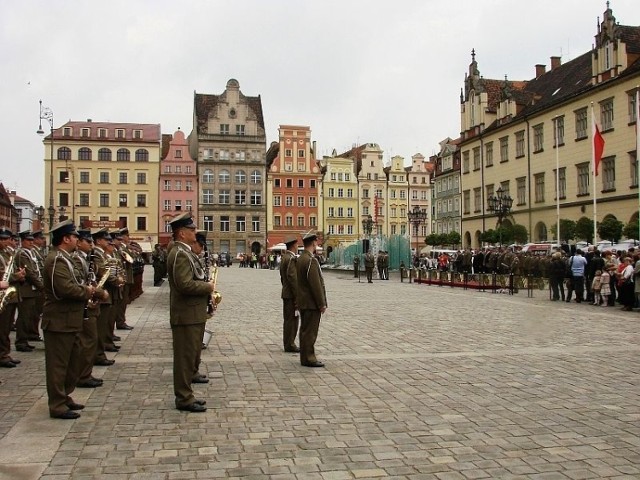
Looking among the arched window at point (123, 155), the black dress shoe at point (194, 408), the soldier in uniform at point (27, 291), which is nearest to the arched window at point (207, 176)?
the arched window at point (123, 155)

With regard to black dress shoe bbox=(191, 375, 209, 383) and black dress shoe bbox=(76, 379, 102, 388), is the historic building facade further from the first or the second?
black dress shoe bbox=(76, 379, 102, 388)

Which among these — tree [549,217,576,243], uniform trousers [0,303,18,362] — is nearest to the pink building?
tree [549,217,576,243]

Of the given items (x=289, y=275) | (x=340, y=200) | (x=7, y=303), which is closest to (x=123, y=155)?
(x=340, y=200)

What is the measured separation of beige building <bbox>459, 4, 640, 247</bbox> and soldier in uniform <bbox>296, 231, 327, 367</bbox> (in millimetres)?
30768

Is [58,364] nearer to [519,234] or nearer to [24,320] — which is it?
[24,320]

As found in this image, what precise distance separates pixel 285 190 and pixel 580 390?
266 ft

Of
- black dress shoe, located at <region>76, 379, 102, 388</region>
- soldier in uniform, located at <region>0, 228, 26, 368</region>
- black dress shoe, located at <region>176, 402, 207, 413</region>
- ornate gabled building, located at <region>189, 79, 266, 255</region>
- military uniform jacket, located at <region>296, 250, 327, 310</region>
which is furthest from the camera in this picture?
ornate gabled building, located at <region>189, 79, 266, 255</region>

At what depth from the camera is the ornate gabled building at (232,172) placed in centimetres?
8625

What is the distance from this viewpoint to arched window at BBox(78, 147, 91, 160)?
84312mm

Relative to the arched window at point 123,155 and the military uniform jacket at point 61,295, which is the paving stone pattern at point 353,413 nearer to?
the military uniform jacket at point 61,295

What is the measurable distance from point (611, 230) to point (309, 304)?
3131 cm

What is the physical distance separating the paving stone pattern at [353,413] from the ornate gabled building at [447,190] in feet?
221

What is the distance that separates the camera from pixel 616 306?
21.7 m

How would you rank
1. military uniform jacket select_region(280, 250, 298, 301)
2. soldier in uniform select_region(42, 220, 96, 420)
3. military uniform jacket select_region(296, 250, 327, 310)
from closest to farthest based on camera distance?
soldier in uniform select_region(42, 220, 96, 420), military uniform jacket select_region(296, 250, 327, 310), military uniform jacket select_region(280, 250, 298, 301)
